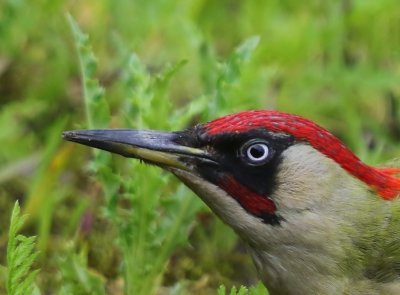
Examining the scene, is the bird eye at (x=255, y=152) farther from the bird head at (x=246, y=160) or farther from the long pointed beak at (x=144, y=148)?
the long pointed beak at (x=144, y=148)

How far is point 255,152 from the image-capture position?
2695 millimetres

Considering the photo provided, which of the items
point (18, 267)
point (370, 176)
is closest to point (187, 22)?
point (370, 176)

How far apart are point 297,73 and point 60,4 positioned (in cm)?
120

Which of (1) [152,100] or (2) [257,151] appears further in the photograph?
(1) [152,100]

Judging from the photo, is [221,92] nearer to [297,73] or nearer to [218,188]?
[218,188]

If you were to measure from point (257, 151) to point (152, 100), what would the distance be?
658mm

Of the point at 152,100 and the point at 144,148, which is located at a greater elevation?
the point at 152,100

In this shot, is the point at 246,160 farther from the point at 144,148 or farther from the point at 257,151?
the point at 144,148

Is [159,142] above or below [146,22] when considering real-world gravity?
below

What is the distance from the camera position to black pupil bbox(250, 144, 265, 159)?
2688mm

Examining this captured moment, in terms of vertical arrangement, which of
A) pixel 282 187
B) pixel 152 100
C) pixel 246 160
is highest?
pixel 152 100

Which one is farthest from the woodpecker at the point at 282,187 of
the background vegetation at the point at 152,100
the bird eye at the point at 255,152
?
the background vegetation at the point at 152,100

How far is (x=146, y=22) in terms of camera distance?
461 centimetres

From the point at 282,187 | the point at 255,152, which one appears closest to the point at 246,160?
the point at 255,152
